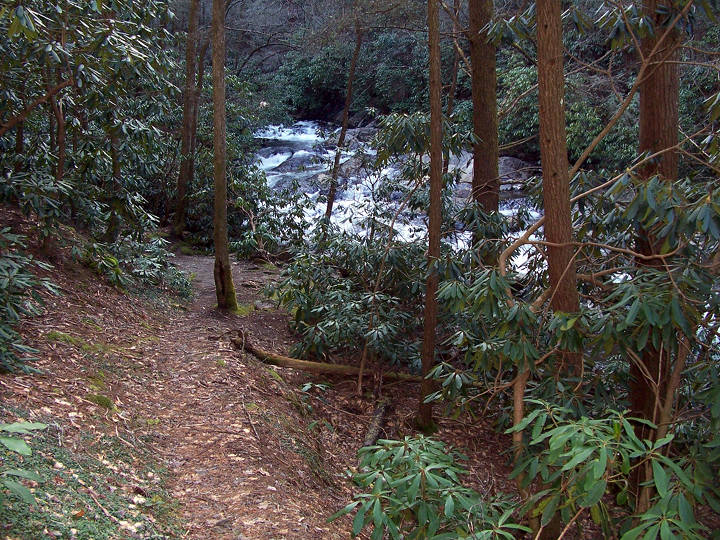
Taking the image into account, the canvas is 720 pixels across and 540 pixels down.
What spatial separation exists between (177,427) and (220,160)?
408 cm

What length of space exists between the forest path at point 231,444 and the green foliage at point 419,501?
3.10 ft

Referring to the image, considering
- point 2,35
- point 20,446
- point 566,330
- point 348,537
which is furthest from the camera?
point 2,35

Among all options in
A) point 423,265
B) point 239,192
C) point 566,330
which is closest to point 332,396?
point 423,265

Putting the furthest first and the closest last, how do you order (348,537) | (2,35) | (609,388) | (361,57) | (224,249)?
(361,57) < (224,249) < (2,35) < (609,388) < (348,537)

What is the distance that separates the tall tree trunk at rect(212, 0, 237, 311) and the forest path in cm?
86

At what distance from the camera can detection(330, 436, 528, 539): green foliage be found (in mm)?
2613

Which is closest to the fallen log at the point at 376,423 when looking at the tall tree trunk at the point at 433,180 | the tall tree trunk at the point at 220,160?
the tall tree trunk at the point at 433,180

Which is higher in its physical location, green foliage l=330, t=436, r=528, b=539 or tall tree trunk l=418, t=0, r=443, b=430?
tall tree trunk l=418, t=0, r=443, b=430

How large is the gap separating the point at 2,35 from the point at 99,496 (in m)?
4.69

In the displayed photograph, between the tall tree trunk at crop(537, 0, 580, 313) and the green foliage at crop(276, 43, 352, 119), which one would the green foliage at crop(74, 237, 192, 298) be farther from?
the green foliage at crop(276, 43, 352, 119)

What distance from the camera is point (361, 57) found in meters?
20.3

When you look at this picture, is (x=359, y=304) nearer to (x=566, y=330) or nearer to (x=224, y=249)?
(x=224, y=249)

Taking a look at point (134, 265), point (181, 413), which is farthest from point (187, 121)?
point (181, 413)

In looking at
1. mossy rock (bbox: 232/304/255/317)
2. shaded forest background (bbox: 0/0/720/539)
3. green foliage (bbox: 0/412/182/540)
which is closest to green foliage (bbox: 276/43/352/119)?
shaded forest background (bbox: 0/0/720/539)
